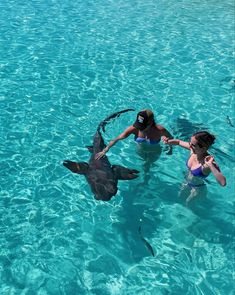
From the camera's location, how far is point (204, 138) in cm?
549

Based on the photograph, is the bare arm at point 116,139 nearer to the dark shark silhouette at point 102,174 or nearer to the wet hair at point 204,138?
the dark shark silhouette at point 102,174

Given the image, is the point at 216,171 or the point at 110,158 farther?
the point at 110,158

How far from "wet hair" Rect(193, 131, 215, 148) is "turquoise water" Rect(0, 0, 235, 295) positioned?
1677 millimetres

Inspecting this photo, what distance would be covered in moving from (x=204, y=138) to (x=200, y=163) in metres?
0.57

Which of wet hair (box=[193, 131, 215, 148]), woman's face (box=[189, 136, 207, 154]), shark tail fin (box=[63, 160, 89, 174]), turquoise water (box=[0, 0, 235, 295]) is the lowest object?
turquoise water (box=[0, 0, 235, 295])

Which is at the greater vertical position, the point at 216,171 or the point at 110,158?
the point at 216,171

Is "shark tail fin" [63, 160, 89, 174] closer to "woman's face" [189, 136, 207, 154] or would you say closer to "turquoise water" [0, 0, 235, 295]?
"turquoise water" [0, 0, 235, 295]

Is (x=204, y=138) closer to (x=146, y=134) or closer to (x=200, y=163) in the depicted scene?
(x=200, y=163)

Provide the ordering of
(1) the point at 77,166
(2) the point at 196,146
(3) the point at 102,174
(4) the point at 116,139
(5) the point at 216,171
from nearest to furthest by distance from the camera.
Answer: (5) the point at 216,171, (2) the point at 196,146, (4) the point at 116,139, (3) the point at 102,174, (1) the point at 77,166

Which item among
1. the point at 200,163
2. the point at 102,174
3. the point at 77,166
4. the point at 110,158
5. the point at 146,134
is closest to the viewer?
the point at 200,163

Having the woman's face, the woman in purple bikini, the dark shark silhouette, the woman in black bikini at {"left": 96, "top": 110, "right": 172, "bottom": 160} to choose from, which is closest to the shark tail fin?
the dark shark silhouette

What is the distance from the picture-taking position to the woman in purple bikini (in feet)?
17.8

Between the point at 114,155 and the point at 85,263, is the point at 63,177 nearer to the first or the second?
the point at 114,155

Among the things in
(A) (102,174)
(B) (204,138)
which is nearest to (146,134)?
(A) (102,174)
